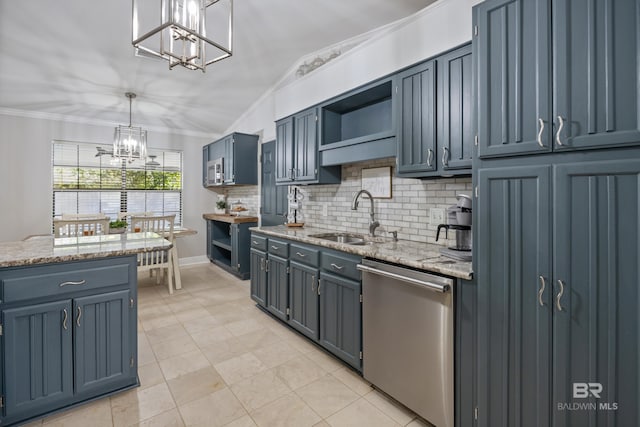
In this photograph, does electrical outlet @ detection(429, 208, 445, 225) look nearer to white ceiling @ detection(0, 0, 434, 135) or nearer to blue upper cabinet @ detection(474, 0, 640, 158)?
blue upper cabinet @ detection(474, 0, 640, 158)

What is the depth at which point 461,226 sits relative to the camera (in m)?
1.84

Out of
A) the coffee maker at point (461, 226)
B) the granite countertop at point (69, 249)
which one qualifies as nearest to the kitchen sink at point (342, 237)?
the coffee maker at point (461, 226)

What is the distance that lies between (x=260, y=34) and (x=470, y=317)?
3.22 m

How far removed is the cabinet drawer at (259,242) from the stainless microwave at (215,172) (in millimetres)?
2269

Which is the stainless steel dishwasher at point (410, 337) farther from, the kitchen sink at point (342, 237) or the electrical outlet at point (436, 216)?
the kitchen sink at point (342, 237)

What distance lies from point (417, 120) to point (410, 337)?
146 centimetres

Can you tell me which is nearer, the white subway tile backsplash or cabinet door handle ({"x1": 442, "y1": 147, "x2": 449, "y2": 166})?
cabinet door handle ({"x1": 442, "y1": 147, "x2": 449, "y2": 166})

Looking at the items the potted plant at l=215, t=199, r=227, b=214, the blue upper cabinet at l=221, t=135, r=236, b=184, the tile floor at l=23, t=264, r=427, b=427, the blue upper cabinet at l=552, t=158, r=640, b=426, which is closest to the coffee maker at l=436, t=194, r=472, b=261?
the blue upper cabinet at l=552, t=158, r=640, b=426

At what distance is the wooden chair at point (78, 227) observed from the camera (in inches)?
136

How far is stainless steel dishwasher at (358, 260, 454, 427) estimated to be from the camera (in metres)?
1.62

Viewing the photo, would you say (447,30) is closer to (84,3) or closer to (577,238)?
(577,238)

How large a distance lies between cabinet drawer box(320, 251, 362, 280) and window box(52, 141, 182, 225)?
361 centimetres

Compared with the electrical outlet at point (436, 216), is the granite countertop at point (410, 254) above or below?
below

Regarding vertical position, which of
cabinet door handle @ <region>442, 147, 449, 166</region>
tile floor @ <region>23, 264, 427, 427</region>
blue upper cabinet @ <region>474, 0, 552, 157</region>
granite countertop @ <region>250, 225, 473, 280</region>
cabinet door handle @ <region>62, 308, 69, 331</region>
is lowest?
tile floor @ <region>23, 264, 427, 427</region>
